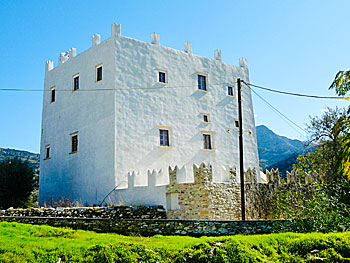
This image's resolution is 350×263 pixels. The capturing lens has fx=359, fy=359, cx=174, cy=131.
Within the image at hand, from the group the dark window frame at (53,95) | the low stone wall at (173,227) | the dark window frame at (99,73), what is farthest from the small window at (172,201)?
the dark window frame at (53,95)

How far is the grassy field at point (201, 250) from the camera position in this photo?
7008mm

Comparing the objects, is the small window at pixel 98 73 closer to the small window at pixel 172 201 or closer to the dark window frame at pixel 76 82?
the dark window frame at pixel 76 82

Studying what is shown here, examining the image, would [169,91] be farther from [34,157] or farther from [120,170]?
[34,157]

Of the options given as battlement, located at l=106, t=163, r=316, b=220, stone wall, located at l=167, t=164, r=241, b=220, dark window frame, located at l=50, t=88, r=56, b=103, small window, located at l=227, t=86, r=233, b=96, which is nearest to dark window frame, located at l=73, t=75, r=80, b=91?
dark window frame, located at l=50, t=88, r=56, b=103

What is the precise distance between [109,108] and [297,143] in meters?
90.6

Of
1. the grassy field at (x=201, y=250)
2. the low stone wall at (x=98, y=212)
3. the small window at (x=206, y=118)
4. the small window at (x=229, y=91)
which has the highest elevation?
the small window at (x=229, y=91)

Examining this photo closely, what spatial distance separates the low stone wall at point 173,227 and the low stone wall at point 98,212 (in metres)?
4.54

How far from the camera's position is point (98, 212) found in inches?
618

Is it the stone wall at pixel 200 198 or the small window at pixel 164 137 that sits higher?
the small window at pixel 164 137

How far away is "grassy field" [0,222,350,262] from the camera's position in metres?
7.01

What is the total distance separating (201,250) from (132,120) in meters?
13.1

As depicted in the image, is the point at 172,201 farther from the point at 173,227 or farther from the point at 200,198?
the point at 173,227

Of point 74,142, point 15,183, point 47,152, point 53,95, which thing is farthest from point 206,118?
point 15,183

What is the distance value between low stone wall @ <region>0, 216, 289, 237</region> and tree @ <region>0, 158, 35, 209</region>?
540 inches
